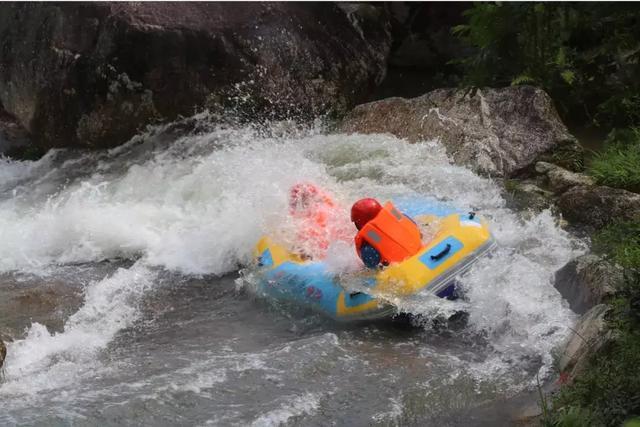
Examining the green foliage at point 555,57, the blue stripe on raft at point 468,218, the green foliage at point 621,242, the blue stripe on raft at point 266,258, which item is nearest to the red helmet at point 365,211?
the blue stripe on raft at point 468,218

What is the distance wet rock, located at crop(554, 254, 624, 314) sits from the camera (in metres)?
5.37

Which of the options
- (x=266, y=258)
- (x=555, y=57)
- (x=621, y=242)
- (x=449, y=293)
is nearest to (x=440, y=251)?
(x=449, y=293)

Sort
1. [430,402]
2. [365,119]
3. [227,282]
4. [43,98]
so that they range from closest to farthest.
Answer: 1. [430,402]
2. [227,282]
3. [365,119]
4. [43,98]

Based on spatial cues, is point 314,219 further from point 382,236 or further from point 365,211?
point 382,236

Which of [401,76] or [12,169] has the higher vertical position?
[401,76]

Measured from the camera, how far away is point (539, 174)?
8.18 metres

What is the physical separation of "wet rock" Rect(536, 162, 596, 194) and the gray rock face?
0.23 meters

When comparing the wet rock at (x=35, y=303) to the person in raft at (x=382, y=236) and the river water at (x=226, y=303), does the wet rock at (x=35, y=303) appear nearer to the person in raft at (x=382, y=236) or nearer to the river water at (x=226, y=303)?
the river water at (x=226, y=303)

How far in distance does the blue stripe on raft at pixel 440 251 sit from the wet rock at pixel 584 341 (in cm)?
123

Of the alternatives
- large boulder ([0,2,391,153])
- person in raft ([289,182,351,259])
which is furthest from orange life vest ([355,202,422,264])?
large boulder ([0,2,391,153])

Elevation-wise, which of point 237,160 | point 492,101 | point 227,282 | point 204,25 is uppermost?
point 204,25

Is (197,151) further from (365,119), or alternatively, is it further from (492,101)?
(492,101)

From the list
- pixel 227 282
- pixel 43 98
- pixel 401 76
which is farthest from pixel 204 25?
pixel 227 282

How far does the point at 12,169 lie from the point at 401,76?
5095 millimetres
